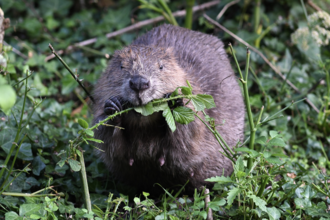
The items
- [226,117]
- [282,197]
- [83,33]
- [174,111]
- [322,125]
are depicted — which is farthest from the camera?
[83,33]

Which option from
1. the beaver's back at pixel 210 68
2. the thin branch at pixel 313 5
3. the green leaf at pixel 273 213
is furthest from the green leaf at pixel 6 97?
the thin branch at pixel 313 5

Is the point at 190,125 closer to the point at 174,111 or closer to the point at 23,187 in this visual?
the point at 174,111

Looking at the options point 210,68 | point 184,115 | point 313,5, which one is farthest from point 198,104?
point 313,5

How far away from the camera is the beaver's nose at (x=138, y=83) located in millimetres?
2533

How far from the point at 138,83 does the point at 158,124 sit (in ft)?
1.79

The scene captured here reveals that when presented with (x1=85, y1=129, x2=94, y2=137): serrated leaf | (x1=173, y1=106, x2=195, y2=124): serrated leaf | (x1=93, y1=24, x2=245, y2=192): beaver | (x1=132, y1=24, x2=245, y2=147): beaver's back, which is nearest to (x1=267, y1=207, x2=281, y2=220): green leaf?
(x1=93, y1=24, x2=245, y2=192): beaver

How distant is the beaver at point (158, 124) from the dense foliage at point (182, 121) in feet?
0.74

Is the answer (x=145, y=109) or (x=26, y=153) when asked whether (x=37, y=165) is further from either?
(x=145, y=109)

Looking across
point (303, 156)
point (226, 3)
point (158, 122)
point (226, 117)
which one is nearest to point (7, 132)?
point (158, 122)

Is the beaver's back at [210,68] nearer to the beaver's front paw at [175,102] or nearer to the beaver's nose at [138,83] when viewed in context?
the beaver's front paw at [175,102]

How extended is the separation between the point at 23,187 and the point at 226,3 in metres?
3.76

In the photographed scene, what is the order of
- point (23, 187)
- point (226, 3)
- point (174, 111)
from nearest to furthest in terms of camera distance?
point (174, 111), point (23, 187), point (226, 3)

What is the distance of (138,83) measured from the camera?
8.30 feet

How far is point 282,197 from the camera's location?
287 centimetres
